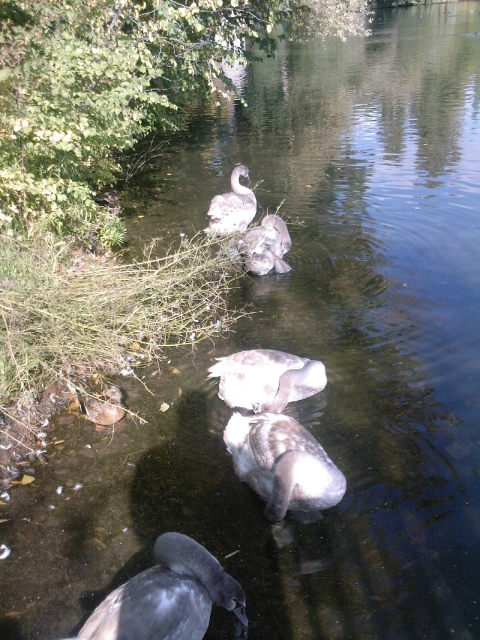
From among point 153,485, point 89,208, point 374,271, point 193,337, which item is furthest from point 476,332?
point 89,208

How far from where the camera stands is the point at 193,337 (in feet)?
23.7

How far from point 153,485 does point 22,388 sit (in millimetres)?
1679

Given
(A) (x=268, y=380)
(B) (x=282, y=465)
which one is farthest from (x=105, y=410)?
(B) (x=282, y=465)

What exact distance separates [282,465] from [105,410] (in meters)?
2.29

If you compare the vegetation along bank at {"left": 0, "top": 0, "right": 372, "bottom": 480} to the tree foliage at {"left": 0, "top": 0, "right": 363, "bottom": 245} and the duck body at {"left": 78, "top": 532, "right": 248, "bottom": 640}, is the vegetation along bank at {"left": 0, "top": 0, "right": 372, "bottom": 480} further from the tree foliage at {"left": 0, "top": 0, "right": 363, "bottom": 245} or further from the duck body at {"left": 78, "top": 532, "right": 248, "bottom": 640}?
the duck body at {"left": 78, "top": 532, "right": 248, "bottom": 640}

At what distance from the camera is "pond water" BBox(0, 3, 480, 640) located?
4078mm

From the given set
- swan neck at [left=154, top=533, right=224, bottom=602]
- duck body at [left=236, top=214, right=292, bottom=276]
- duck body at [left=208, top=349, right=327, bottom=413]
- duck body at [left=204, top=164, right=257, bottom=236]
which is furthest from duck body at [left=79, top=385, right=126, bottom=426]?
duck body at [left=204, top=164, right=257, bottom=236]

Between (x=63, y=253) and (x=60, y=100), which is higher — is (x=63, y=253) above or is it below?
below

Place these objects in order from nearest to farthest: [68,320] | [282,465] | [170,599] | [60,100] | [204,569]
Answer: [170,599], [204,569], [282,465], [68,320], [60,100]

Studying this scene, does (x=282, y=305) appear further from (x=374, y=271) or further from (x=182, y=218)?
(x=182, y=218)

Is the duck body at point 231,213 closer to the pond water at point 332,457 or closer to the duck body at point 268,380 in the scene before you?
the pond water at point 332,457

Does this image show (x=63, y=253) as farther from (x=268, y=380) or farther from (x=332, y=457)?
(x=332, y=457)

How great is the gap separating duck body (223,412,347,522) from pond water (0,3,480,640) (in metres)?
0.16

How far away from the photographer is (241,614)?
3904 millimetres
